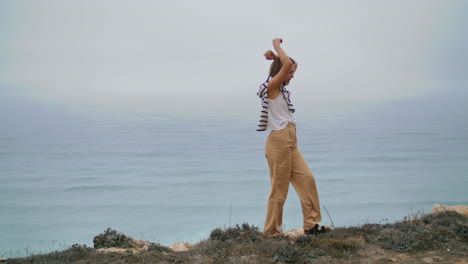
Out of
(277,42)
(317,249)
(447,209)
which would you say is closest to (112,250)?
(317,249)

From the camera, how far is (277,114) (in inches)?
192

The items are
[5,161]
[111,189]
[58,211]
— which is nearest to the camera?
[58,211]

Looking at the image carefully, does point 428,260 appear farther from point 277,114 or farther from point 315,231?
point 277,114

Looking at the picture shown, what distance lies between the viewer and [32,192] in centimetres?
3562

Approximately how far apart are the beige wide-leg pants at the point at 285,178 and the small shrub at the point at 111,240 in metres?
1.89

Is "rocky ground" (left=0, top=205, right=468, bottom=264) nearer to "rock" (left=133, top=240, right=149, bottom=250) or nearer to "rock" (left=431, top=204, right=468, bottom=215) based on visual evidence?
"rock" (left=133, top=240, right=149, bottom=250)

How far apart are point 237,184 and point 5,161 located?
89.7 ft

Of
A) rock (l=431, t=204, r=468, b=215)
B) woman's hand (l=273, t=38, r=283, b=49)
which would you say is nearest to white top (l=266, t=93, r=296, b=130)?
woman's hand (l=273, t=38, r=283, b=49)

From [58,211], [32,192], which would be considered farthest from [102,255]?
[32,192]

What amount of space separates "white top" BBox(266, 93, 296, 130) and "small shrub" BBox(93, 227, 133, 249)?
2459 millimetres

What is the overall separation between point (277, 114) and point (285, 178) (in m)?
0.78

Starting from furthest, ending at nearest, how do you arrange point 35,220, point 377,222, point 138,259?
point 35,220, point 377,222, point 138,259

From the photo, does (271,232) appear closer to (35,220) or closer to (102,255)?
(102,255)

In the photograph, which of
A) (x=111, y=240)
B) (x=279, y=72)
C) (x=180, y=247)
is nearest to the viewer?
(x=279, y=72)
